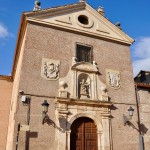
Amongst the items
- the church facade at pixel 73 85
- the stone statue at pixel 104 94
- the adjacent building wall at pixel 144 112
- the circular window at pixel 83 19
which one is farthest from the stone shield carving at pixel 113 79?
the circular window at pixel 83 19

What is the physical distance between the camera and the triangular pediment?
12.4 m

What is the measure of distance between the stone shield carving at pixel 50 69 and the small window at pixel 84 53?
151 cm

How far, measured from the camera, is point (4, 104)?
14422mm

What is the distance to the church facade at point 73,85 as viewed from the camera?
10.1 meters

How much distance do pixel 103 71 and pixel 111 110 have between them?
2.17 meters

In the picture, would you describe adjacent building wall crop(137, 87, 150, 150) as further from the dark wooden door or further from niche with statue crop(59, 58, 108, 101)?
the dark wooden door

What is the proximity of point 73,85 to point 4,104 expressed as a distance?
5431mm

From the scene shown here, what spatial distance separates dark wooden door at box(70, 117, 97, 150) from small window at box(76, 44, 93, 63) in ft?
10.6

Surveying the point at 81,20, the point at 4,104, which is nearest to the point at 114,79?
the point at 81,20

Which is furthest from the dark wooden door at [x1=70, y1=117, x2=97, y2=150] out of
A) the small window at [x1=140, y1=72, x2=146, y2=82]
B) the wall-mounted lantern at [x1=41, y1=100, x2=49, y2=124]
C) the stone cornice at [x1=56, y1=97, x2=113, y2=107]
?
the small window at [x1=140, y1=72, x2=146, y2=82]

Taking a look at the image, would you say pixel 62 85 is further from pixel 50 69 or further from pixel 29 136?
pixel 29 136

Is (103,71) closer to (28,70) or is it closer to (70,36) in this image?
(70,36)

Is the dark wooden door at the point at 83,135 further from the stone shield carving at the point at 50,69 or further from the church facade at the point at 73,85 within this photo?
the stone shield carving at the point at 50,69

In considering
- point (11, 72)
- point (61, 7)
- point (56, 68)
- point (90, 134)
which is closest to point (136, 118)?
point (90, 134)
